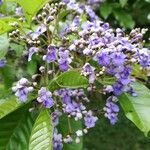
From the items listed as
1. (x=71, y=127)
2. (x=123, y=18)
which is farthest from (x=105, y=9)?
(x=71, y=127)

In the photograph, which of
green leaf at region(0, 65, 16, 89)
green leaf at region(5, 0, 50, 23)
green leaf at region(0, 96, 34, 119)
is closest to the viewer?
green leaf at region(0, 96, 34, 119)

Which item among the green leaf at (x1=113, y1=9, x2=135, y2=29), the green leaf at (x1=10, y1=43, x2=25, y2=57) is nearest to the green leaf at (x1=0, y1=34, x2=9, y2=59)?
the green leaf at (x1=10, y1=43, x2=25, y2=57)

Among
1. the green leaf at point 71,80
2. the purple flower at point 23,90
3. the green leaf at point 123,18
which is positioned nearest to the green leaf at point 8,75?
the purple flower at point 23,90

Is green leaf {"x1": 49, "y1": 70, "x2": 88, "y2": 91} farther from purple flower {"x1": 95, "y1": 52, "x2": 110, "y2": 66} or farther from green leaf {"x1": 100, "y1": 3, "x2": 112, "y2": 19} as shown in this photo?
green leaf {"x1": 100, "y1": 3, "x2": 112, "y2": 19}

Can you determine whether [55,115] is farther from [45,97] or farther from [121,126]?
[121,126]

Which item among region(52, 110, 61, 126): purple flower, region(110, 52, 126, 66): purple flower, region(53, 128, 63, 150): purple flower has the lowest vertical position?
region(53, 128, 63, 150): purple flower

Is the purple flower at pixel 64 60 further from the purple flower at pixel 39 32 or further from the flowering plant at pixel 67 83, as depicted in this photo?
the purple flower at pixel 39 32
